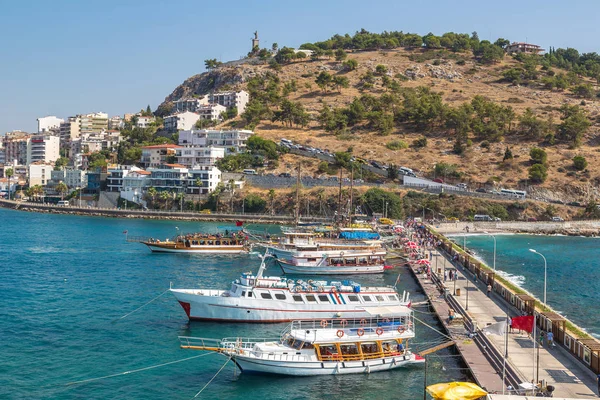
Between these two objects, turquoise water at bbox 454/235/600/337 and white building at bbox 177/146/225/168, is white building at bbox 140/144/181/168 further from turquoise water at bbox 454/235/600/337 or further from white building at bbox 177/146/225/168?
turquoise water at bbox 454/235/600/337

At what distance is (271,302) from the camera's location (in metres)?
39.7

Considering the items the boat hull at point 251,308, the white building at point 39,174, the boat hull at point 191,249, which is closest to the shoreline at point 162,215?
the white building at point 39,174

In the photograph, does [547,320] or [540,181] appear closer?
[547,320]

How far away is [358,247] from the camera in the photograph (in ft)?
208

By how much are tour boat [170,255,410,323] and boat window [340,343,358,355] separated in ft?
25.8

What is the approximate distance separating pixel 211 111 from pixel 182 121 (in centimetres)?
858

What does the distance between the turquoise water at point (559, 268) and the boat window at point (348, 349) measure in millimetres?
16860

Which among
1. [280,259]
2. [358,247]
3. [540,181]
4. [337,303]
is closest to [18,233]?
[280,259]

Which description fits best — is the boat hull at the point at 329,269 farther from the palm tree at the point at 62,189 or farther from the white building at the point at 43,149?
the white building at the point at 43,149

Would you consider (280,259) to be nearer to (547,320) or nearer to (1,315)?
(1,315)

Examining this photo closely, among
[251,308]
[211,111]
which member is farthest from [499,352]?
[211,111]

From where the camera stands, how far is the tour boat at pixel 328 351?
99.0 feet

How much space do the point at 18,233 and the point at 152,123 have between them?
3677 inches

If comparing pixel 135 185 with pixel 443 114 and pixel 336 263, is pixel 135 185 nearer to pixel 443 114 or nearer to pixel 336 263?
pixel 443 114
